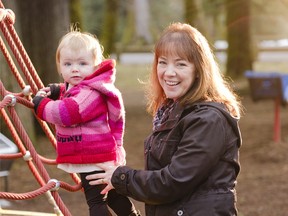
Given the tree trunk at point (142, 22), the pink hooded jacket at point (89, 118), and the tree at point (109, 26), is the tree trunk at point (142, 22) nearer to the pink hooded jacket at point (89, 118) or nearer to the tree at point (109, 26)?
the tree at point (109, 26)

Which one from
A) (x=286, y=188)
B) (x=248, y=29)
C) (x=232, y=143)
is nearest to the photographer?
(x=232, y=143)

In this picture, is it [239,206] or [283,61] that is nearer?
[239,206]

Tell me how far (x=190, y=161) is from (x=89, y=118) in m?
0.69

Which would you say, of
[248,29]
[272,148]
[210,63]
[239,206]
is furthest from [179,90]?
[248,29]

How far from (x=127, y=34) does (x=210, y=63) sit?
32.6 meters

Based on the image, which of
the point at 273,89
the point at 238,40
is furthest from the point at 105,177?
the point at 238,40

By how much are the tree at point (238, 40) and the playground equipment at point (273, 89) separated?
6.56 m

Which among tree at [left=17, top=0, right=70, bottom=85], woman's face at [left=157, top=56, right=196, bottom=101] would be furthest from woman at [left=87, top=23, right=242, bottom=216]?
tree at [left=17, top=0, right=70, bottom=85]

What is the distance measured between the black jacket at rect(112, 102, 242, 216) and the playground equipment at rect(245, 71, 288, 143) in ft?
21.2

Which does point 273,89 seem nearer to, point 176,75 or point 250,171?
point 250,171

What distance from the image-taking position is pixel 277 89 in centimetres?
940

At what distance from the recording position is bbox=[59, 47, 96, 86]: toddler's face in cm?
317

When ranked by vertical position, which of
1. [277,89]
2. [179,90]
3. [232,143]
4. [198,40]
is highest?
[198,40]

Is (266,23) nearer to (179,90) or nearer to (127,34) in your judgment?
(127,34)
